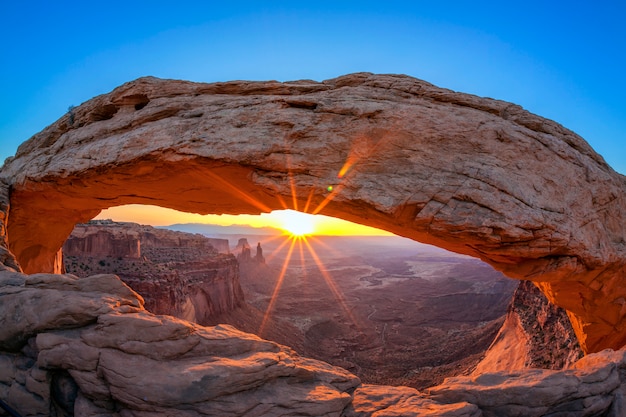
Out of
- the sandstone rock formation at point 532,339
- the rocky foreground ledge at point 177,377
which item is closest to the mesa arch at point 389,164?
the rocky foreground ledge at point 177,377

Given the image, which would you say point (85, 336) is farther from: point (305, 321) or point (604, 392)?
point (305, 321)

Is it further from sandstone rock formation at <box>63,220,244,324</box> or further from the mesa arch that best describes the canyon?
sandstone rock formation at <box>63,220,244,324</box>

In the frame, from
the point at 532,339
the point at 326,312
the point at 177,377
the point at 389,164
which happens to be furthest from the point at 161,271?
the point at 532,339

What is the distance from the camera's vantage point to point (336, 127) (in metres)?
7.78

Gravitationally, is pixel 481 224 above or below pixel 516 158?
below

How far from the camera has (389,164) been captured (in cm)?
744

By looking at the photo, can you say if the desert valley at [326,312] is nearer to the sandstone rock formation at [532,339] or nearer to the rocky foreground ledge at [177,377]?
the sandstone rock formation at [532,339]

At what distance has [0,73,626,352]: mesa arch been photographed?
7125 mm

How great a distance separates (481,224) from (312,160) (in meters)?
3.95

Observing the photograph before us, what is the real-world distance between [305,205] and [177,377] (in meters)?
4.63

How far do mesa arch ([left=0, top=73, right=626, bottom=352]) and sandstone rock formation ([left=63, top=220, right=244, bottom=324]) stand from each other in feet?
59.0

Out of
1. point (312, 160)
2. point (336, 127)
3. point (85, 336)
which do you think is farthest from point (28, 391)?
point (336, 127)

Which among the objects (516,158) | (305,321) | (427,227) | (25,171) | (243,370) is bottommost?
(305,321)

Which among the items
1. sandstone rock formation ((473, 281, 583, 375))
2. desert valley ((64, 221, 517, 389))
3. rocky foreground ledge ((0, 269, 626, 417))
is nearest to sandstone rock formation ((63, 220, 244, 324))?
desert valley ((64, 221, 517, 389))
